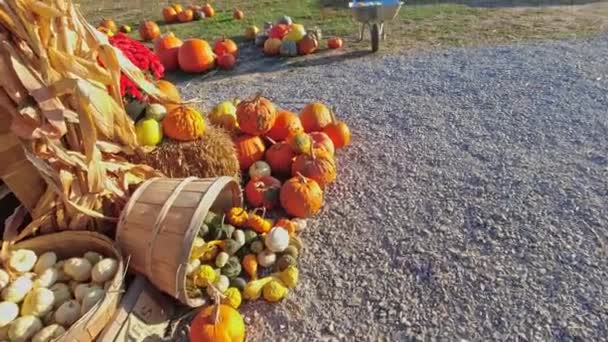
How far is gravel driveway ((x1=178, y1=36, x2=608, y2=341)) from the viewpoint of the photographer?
2.51 m

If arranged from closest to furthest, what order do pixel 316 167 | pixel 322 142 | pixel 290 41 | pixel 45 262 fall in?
1. pixel 45 262
2. pixel 316 167
3. pixel 322 142
4. pixel 290 41

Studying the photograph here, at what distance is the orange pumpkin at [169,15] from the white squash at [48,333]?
7317 millimetres

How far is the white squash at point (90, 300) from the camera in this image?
2324 mm

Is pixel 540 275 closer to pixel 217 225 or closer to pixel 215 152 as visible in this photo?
pixel 217 225

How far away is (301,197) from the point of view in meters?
3.19

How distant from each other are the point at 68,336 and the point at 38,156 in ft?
2.94

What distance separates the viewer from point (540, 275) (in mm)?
2689

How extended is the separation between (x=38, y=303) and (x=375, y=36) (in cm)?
517

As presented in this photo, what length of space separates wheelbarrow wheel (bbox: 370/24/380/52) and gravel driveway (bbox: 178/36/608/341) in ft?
3.87

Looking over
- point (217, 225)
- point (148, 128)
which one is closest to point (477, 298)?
point (217, 225)

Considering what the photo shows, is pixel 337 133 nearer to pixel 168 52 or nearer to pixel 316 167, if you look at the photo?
pixel 316 167

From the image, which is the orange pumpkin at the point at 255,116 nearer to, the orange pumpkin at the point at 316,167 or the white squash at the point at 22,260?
the orange pumpkin at the point at 316,167

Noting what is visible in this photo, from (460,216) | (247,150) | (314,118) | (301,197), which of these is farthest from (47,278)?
(460,216)

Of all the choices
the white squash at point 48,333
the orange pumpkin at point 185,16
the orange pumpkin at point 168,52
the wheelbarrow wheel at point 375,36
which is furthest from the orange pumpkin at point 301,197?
the orange pumpkin at point 185,16
